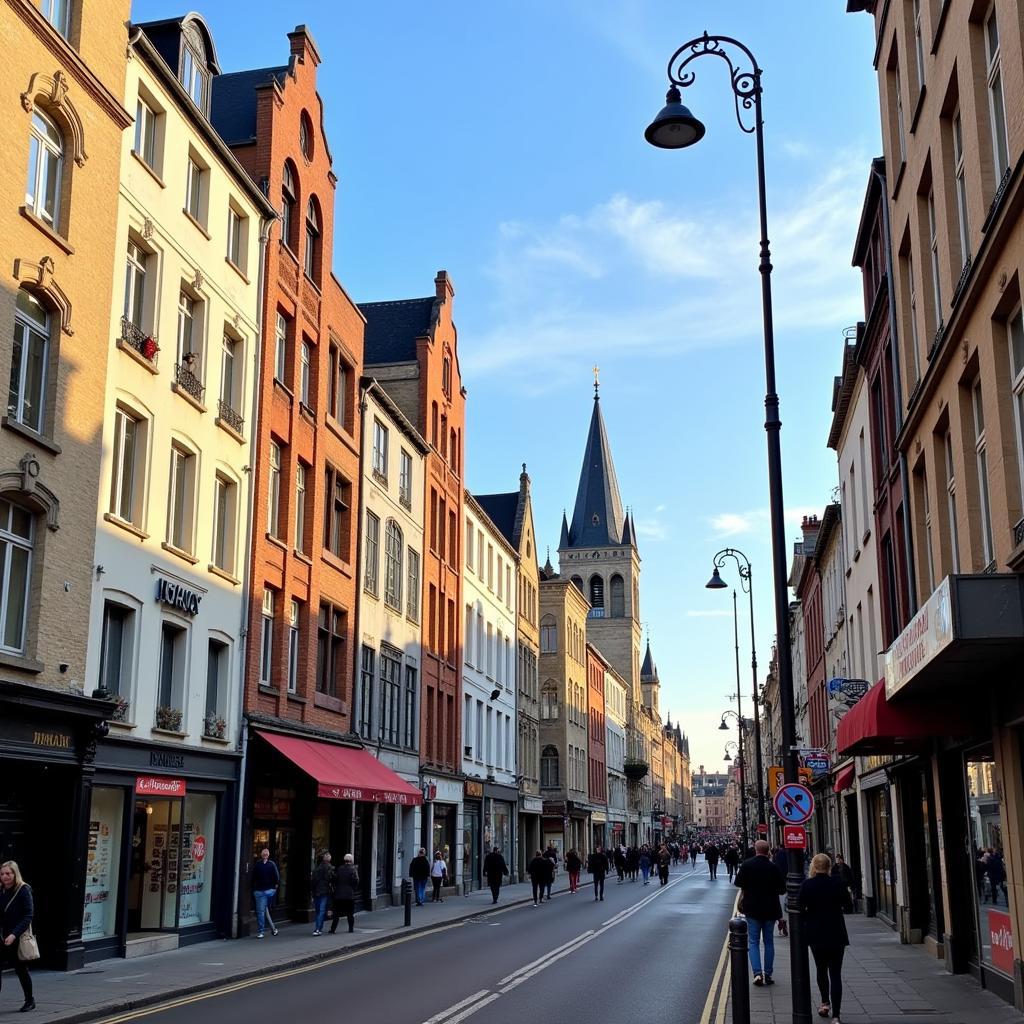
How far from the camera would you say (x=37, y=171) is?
17969 mm

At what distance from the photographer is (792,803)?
12484 mm

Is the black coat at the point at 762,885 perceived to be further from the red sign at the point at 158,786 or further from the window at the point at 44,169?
the window at the point at 44,169

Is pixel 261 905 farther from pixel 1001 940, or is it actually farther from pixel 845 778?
pixel 845 778

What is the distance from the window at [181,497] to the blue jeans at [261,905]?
21.7 feet

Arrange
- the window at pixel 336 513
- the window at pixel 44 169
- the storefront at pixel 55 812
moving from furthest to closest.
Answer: the window at pixel 336 513 → the window at pixel 44 169 → the storefront at pixel 55 812

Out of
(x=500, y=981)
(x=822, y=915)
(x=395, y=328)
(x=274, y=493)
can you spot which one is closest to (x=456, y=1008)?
(x=500, y=981)

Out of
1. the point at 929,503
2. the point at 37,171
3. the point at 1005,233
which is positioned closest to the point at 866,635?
the point at 929,503

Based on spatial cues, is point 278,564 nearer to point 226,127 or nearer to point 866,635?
point 226,127

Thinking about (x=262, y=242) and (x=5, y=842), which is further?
(x=262, y=242)

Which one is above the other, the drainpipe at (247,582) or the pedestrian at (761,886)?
the drainpipe at (247,582)

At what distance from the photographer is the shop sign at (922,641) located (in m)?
11.2

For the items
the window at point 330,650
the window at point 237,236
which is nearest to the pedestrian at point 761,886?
the window at point 330,650

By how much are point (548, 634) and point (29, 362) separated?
175 ft

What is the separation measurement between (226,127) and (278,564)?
10255 millimetres
